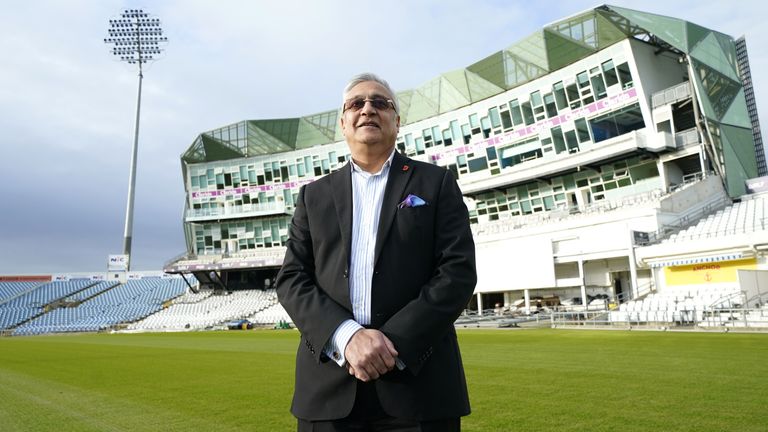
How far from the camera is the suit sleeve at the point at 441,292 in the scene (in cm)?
Result: 200

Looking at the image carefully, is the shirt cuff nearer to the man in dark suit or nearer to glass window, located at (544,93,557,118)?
the man in dark suit

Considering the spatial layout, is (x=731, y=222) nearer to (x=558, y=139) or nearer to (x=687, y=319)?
(x=687, y=319)

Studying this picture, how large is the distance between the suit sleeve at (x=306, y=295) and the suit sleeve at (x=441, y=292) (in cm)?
24

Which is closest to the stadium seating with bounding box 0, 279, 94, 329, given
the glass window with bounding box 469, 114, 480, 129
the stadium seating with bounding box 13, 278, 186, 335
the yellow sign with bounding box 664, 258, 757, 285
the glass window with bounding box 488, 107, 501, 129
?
the stadium seating with bounding box 13, 278, 186, 335

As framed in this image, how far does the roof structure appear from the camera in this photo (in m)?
30.4

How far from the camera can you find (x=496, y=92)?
39.8m

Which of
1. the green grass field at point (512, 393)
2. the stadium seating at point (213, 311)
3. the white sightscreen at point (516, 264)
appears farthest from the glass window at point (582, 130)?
the stadium seating at point (213, 311)

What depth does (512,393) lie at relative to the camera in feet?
21.8

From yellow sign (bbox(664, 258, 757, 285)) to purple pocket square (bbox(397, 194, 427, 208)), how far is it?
80.1 ft

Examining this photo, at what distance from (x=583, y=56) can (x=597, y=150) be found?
6495mm

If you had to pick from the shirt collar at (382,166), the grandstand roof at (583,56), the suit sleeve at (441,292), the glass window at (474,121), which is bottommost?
the suit sleeve at (441,292)

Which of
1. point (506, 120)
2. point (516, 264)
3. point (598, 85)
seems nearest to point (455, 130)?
point (506, 120)

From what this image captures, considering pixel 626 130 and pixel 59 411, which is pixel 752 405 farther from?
pixel 626 130

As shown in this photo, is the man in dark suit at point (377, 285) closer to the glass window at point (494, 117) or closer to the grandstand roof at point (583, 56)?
the grandstand roof at point (583, 56)
